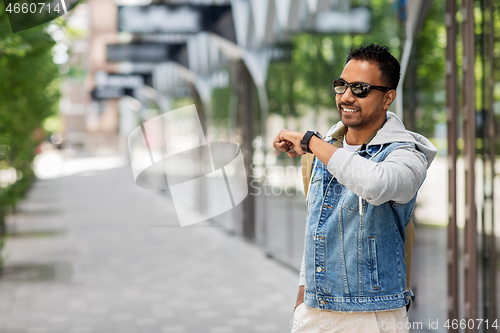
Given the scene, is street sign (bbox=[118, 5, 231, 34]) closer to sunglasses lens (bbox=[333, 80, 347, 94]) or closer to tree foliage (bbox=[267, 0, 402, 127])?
tree foliage (bbox=[267, 0, 402, 127])

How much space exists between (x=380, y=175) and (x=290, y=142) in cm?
36

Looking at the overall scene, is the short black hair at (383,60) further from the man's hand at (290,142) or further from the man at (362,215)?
the man's hand at (290,142)

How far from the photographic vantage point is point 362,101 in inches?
80.4

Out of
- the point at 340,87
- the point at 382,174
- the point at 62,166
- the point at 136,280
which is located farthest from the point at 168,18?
the point at 62,166

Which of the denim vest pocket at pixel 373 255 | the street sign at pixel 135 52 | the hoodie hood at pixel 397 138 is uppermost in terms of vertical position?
the street sign at pixel 135 52

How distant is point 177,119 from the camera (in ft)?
57.5

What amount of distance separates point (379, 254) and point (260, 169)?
731 cm

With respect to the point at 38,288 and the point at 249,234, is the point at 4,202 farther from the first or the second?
the point at 249,234

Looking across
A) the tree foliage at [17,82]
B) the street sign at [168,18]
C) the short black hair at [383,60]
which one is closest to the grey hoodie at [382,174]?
the short black hair at [383,60]

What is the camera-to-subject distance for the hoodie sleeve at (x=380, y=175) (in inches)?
73.1

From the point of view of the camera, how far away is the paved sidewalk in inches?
221

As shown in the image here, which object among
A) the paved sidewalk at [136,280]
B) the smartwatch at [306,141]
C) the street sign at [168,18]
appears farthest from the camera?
the street sign at [168,18]

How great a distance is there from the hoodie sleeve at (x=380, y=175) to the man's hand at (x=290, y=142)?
160mm

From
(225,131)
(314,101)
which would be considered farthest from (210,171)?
(314,101)
